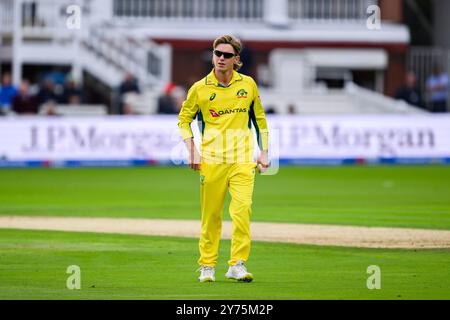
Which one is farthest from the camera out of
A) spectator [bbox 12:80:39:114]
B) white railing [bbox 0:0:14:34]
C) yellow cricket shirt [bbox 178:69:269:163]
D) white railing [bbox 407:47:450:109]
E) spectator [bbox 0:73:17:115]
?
white railing [bbox 407:47:450:109]

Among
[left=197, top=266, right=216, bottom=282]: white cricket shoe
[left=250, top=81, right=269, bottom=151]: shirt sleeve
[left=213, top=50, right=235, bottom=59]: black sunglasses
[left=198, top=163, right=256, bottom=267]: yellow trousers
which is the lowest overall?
[left=197, top=266, right=216, bottom=282]: white cricket shoe

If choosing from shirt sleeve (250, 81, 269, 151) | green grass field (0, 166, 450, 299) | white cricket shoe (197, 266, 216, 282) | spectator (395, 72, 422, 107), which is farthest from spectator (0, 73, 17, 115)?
white cricket shoe (197, 266, 216, 282)

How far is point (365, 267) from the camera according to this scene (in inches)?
569

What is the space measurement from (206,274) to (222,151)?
1277mm

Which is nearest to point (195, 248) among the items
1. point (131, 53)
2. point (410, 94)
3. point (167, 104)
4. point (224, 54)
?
point (224, 54)

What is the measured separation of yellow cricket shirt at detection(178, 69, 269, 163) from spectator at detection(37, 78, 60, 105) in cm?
2506

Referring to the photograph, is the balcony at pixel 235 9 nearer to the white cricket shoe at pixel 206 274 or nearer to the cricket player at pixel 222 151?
the cricket player at pixel 222 151

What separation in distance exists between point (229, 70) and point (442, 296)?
3.19 metres

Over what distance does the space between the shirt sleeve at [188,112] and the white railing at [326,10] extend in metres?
34.5

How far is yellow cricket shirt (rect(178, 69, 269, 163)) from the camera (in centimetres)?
1340

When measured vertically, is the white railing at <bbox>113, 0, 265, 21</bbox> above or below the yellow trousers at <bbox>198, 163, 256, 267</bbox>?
above

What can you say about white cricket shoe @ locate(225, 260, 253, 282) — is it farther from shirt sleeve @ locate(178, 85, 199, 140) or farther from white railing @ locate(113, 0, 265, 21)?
white railing @ locate(113, 0, 265, 21)

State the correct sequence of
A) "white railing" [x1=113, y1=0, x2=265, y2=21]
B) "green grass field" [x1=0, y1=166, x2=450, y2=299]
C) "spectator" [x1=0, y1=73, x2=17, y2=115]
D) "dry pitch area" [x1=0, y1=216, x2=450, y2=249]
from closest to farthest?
"green grass field" [x1=0, y1=166, x2=450, y2=299], "dry pitch area" [x1=0, y1=216, x2=450, y2=249], "spectator" [x1=0, y1=73, x2=17, y2=115], "white railing" [x1=113, y1=0, x2=265, y2=21]

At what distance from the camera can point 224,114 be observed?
13.4 meters
